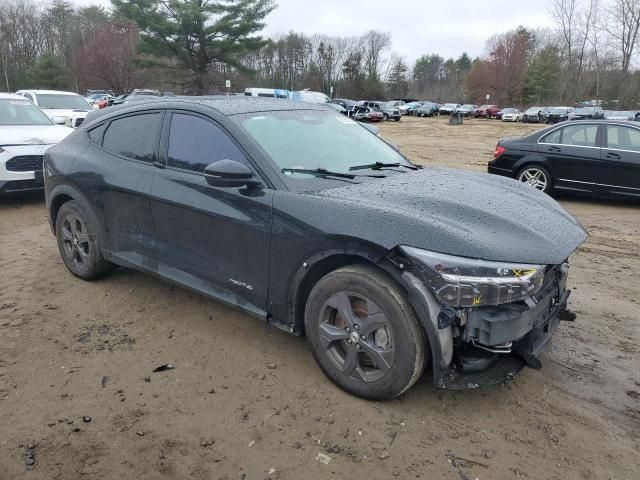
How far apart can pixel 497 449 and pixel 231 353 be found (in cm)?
177

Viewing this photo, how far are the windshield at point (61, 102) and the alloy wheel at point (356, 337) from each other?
1347cm

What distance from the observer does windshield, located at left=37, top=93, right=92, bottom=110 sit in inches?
551

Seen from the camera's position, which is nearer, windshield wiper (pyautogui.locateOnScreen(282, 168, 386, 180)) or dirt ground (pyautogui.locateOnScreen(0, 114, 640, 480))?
dirt ground (pyautogui.locateOnScreen(0, 114, 640, 480))

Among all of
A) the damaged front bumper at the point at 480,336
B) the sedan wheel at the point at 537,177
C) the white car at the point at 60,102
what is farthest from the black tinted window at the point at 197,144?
the white car at the point at 60,102

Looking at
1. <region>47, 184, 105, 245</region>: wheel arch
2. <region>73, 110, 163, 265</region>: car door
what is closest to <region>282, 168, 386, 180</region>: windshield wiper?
<region>73, 110, 163, 265</region>: car door

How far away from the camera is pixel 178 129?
3619mm

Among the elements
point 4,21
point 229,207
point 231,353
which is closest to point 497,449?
point 231,353

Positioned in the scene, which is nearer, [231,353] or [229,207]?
[229,207]

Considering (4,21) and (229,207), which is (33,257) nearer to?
(229,207)

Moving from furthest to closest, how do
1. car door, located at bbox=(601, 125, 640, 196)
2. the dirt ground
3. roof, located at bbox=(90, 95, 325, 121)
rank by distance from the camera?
1. car door, located at bbox=(601, 125, 640, 196)
2. roof, located at bbox=(90, 95, 325, 121)
3. the dirt ground

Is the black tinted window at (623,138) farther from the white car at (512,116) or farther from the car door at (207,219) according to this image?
the white car at (512,116)

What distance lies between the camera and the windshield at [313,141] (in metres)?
3.27

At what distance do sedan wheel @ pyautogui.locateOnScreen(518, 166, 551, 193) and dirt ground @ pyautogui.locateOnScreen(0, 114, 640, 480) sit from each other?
4981 millimetres

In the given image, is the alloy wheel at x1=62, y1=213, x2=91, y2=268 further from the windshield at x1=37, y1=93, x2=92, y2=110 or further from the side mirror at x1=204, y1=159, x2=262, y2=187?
the windshield at x1=37, y1=93, x2=92, y2=110
